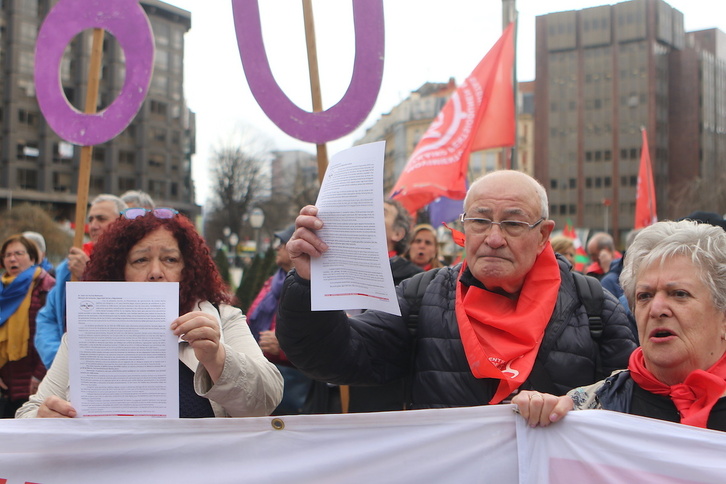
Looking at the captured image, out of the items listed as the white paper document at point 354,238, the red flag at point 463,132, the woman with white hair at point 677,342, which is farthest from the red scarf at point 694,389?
the red flag at point 463,132

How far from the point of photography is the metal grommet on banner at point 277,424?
2173 mm

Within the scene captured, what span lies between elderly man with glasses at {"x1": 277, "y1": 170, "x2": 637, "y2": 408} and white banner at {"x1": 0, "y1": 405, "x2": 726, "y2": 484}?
0.78 feet

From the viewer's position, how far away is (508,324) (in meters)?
2.33

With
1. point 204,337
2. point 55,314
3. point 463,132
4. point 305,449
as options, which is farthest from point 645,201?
point 204,337

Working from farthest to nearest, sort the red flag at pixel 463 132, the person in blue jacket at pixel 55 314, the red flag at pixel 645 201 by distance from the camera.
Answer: the red flag at pixel 645 201, the red flag at pixel 463 132, the person in blue jacket at pixel 55 314

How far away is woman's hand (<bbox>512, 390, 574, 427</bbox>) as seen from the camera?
78.1 inches

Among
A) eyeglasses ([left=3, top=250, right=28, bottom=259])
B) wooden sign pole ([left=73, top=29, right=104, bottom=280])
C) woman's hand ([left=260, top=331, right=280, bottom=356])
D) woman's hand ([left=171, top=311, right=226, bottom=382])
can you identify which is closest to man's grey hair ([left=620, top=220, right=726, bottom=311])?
woman's hand ([left=171, top=311, right=226, bottom=382])

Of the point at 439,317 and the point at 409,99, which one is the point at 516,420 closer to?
the point at 439,317

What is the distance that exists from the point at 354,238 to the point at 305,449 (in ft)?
2.09

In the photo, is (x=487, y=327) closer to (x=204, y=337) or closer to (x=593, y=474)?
Result: (x=593, y=474)

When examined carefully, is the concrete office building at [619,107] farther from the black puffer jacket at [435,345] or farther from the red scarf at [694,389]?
the red scarf at [694,389]

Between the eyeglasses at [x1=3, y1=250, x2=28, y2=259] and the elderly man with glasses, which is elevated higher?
the eyeglasses at [x1=3, y1=250, x2=28, y2=259]

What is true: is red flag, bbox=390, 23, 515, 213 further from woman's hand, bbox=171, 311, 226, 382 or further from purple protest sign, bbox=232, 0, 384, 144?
woman's hand, bbox=171, 311, 226, 382

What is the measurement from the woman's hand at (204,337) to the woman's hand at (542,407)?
858mm
